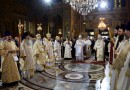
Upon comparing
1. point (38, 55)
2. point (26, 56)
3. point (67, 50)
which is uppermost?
point (26, 56)

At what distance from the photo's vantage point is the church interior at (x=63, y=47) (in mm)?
5137

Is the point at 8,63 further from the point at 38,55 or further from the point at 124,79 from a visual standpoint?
the point at 124,79

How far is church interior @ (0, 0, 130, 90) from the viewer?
5.14 meters

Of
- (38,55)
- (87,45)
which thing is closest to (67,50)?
(87,45)

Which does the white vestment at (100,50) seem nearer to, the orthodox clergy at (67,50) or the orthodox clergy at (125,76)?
the orthodox clergy at (67,50)

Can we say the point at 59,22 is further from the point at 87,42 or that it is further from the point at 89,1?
the point at 89,1

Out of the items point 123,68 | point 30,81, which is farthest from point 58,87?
point 123,68

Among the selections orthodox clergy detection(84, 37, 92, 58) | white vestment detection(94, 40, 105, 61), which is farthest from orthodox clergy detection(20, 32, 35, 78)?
orthodox clergy detection(84, 37, 92, 58)

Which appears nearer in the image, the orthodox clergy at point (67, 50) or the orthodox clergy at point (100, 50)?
the orthodox clergy at point (100, 50)

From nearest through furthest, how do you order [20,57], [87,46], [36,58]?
[20,57], [36,58], [87,46]

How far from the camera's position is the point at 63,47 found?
40.8ft

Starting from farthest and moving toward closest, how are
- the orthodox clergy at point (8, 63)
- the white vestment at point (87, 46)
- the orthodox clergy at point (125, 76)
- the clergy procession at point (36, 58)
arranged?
the white vestment at point (87, 46) → the orthodox clergy at point (8, 63) → the clergy procession at point (36, 58) → the orthodox clergy at point (125, 76)

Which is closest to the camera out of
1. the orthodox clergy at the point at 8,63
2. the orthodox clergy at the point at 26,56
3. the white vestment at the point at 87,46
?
the orthodox clergy at the point at 8,63

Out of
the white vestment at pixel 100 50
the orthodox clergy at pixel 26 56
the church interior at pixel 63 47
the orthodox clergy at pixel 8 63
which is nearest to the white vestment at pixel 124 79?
the church interior at pixel 63 47
